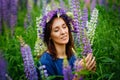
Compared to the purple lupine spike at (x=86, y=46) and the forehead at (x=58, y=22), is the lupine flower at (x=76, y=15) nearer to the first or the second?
the forehead at (x=58, y=22)

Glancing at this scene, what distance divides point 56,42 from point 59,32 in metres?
0.12

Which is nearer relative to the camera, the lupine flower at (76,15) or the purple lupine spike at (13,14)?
the lupine flower at (76,15)

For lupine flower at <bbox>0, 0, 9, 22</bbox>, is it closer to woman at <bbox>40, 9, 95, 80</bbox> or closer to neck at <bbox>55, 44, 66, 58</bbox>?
woman at <bbox>40, 9, 95, 80</bbox>

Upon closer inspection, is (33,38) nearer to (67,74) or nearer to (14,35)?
(14,35)

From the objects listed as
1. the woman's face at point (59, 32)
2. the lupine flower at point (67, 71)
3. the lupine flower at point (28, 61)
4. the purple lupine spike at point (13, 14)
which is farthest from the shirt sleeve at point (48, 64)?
the purple lupine spike at point (13, 14)

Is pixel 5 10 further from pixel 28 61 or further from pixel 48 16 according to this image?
pixel 28 61

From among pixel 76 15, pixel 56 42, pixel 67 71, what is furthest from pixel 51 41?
pixel 67 71

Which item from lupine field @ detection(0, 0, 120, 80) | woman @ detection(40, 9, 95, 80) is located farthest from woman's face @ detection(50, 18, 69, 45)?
lupine field @ detection(0, 0, 120, 80)

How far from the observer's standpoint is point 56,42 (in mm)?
3943

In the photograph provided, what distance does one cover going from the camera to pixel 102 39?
4.42 meters

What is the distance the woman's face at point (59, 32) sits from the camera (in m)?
3.84

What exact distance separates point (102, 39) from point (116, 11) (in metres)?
0.96

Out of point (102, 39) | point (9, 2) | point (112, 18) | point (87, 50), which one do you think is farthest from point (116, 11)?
point (87, 50)

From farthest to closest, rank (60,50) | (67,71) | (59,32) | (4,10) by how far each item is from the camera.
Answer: (4,10), (60,50), (59,32), (67,71)
